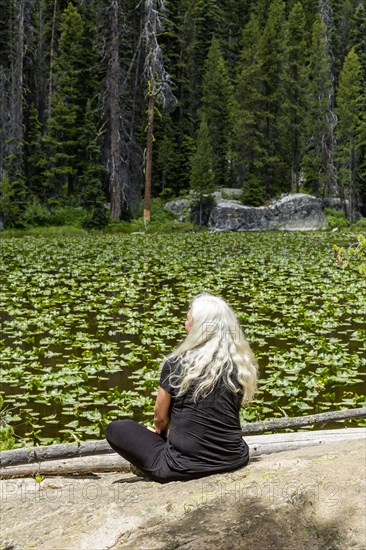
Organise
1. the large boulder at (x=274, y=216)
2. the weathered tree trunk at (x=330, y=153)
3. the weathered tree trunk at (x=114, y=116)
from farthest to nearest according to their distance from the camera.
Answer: the weathered tree trunk at (x=330, y=153), the large boulder at (x=274, y=216), the weathered tree trunk at (x=114, y=116)

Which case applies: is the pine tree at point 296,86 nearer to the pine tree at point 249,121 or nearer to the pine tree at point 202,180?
the pine tree at point 249,121

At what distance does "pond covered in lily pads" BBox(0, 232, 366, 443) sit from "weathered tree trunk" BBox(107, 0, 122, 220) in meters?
11.7

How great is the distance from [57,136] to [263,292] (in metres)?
24.3

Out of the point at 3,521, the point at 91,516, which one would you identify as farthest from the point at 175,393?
the point at 3,521

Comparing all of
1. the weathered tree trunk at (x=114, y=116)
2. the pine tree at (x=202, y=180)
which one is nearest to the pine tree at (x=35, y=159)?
the weathered tree trunk at (x=114, y=116)

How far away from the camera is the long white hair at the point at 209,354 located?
3734 millimetres

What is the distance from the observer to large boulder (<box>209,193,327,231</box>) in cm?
3281

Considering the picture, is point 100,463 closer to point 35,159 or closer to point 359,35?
point 35,159

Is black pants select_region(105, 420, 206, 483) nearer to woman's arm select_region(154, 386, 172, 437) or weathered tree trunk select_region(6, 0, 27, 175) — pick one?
woman's arm select_region(154, 386, 172, 437)

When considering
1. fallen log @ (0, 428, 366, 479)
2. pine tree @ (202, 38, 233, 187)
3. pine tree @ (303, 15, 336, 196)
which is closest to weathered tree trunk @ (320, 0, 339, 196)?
pine tree @ (303, 15, 336, 196)

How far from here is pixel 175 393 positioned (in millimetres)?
3816

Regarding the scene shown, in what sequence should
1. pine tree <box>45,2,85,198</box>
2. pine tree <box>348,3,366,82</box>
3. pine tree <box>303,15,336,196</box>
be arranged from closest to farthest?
pine tree <box>45,2,85,198</box>
pine tree <box>303,15,336,196</box>
pine tree <box>348,3,366,82</box>

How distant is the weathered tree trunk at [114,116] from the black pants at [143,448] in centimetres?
2665

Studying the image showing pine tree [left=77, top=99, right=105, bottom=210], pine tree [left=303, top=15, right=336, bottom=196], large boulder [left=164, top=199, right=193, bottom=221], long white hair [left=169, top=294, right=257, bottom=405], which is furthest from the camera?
pine tree [left=303, top=15, right=336, bottom=196]
